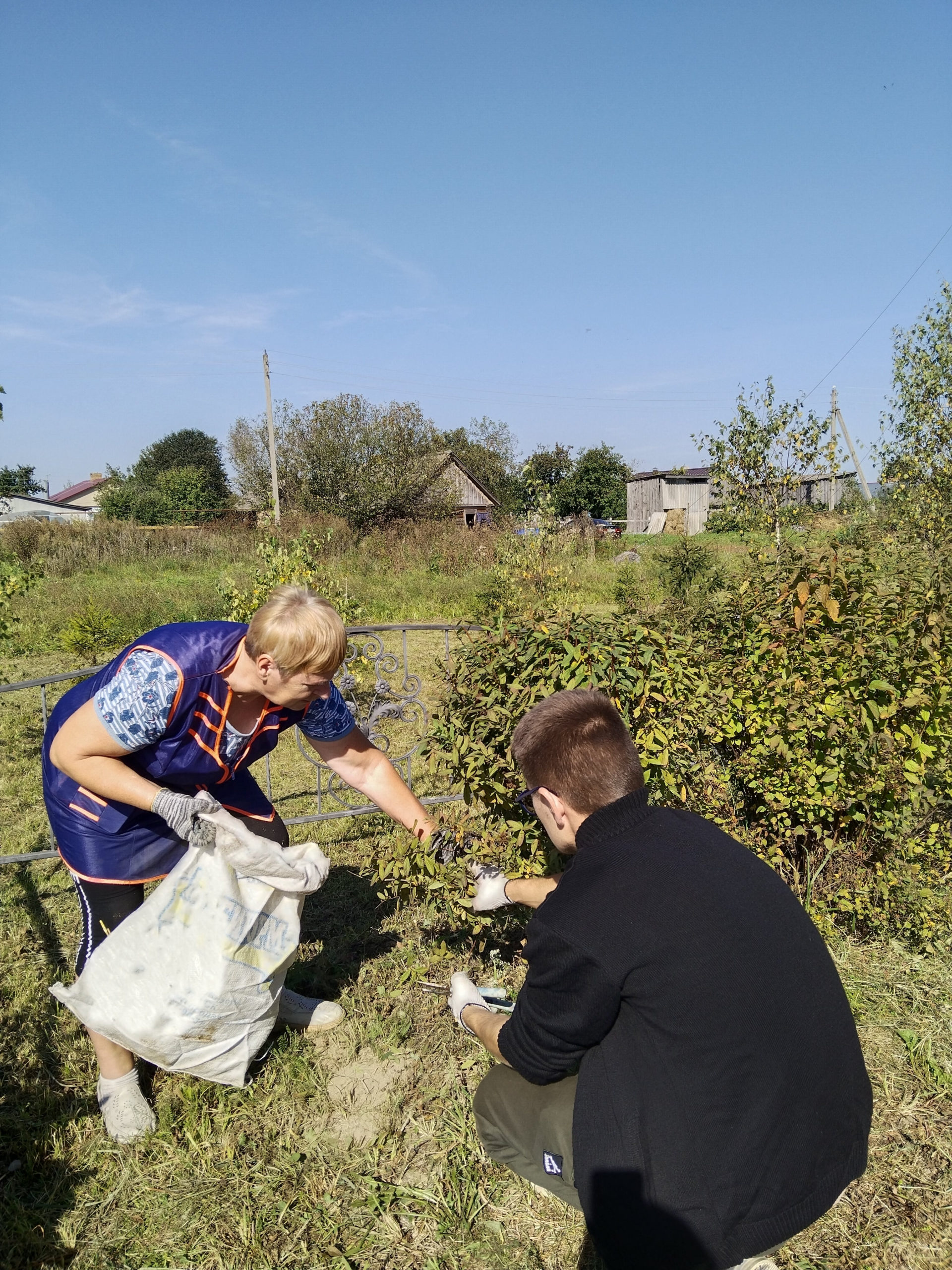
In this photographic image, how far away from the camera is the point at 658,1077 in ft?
4.26

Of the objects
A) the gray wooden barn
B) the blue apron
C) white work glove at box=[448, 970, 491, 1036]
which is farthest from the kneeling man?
the gray wooden barn

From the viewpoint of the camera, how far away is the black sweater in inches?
49.8

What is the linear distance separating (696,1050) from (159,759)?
61.1 inches

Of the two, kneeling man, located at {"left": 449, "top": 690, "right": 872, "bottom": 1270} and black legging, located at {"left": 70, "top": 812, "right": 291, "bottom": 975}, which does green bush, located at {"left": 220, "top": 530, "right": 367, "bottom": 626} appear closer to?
black legging, located at {"left": 70, "top": 812, "right": 291, "bottom": 975}

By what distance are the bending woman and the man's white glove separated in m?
0.60

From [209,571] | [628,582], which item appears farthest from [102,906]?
[209,571]

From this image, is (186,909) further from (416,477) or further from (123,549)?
(416,477)

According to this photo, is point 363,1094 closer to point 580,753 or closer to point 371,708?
point 580,753

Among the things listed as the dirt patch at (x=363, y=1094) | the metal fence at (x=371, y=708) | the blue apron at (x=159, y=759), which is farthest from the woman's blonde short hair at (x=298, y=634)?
the metal fence at (x=371, y=708)

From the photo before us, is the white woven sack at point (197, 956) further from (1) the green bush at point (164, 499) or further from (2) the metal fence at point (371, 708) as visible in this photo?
(1) the green bush at point (164, 499)

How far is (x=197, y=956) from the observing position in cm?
207

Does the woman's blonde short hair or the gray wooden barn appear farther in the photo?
the gray wooden barn

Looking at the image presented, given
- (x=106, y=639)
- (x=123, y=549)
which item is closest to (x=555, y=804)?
(x=106, y=639)

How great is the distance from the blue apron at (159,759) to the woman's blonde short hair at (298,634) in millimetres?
145
